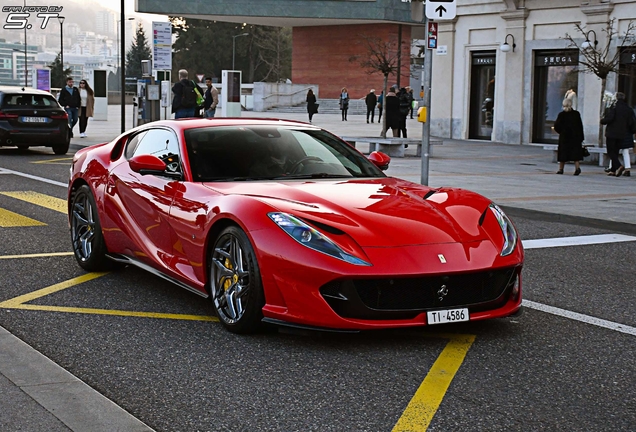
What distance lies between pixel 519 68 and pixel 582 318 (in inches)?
1023

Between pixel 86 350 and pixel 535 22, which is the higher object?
pixel 535 22

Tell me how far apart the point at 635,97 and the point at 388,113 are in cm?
726

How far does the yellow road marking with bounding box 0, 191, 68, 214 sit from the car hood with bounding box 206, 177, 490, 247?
649cm

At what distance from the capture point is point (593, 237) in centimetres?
1073

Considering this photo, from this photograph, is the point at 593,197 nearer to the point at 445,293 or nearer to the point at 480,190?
the point at 480,190

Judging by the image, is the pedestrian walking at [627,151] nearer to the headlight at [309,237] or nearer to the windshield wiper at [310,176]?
the windshield wiper at [310,176]

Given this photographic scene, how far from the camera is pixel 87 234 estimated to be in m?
7.89

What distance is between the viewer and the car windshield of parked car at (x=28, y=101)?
22.5 metres

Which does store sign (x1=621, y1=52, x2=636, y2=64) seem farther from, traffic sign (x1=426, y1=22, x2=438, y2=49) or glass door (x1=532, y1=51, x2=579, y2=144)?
traffic sign (x1=426, y1=22, x2=438, y2=49)

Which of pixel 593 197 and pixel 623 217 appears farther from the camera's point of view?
pixel 593 197

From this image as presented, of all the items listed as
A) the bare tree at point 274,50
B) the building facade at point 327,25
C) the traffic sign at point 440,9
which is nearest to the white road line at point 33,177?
the traffic sign at point 440,9

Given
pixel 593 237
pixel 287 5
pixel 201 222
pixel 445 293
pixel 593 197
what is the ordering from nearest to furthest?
pixel 445 293 < pixel 201 222 < pixel 593 237 < pixel 593 197 < pixel 287 5

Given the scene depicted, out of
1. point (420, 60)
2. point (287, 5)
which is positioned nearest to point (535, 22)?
point (287, 5)

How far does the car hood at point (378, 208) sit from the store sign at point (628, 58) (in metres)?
23.0
